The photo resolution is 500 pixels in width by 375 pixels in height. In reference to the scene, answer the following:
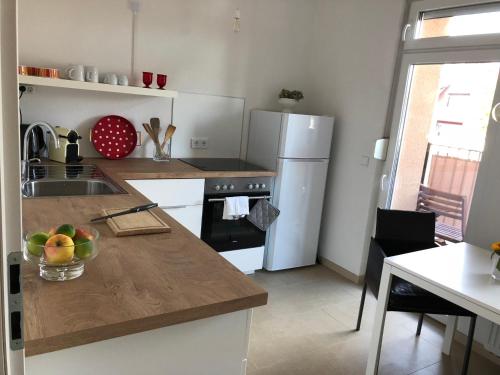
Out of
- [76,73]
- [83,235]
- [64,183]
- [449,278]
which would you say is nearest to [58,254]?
[83,235]

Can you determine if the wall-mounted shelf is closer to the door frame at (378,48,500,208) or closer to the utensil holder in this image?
the utensil holder

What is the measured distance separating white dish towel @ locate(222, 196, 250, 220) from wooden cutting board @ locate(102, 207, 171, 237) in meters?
1.36

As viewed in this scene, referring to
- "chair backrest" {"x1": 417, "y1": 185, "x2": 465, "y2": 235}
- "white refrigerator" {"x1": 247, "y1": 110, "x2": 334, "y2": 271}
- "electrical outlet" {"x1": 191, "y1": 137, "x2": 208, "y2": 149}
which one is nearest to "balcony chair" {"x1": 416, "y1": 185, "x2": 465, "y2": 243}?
"chair backrest" {"x1": 417, "y1": 185, "x2": 465, "y2": 235}

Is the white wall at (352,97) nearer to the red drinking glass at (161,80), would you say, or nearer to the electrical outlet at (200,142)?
the electrical outlet at (200,142)

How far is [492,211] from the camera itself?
96.6 inches

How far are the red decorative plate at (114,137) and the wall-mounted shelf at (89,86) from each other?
0.32 meters

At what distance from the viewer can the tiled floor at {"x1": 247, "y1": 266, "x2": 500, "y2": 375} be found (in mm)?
2270

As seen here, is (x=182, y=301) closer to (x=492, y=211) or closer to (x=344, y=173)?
(x=492, y=211)

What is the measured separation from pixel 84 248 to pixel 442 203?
2.50 meters

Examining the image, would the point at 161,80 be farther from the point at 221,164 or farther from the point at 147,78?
the point at 221,164

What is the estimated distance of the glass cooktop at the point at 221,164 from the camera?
3027mm

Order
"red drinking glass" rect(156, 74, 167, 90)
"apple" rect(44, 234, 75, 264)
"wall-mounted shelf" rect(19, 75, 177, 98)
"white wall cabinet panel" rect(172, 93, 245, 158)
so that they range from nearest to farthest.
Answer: "apple" rect(44, 234, 75, 264) → "wall-mounted shelf" rect(19, 75, 177, 98) → "red drinking glass" rect(156, 74, 167, 90) → "white wall cabinet panel" rect(172, 93, 245, 158)

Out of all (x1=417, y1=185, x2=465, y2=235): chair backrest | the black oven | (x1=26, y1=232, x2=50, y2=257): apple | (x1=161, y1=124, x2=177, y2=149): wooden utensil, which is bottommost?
the black oven

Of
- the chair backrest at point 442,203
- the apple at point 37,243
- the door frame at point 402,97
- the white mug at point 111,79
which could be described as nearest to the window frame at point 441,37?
the door frame at point 402,97
